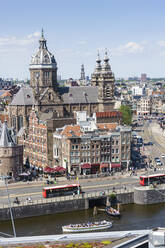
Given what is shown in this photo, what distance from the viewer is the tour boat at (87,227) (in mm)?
88812

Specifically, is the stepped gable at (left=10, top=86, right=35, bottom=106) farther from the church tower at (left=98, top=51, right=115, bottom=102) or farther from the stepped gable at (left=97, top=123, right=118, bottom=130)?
the stepped gable at (left=97, top=123, right=118, bottom=130)

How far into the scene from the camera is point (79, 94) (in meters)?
173

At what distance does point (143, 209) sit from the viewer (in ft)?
339

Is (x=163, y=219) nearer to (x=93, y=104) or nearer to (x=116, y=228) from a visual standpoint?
(x=116, y=228)

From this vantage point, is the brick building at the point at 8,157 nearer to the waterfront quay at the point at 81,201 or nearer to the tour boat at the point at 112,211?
the waterfront quay at the point at 81,201

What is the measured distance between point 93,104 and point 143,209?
3030 inches

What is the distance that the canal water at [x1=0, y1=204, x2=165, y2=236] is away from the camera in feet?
297

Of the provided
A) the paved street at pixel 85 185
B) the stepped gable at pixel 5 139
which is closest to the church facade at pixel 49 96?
the stepped gable at pixel 5 139

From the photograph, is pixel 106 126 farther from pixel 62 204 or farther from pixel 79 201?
pixel 62 204

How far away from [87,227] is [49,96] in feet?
265

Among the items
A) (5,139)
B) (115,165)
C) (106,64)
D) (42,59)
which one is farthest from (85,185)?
(106,64)

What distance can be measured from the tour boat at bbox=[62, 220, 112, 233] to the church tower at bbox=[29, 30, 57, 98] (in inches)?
3261

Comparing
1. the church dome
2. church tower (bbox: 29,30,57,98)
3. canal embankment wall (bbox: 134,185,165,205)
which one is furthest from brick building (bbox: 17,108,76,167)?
canal embankment wall (bbox: 134,185,165,205)

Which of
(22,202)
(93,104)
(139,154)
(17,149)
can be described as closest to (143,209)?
(22,202)
